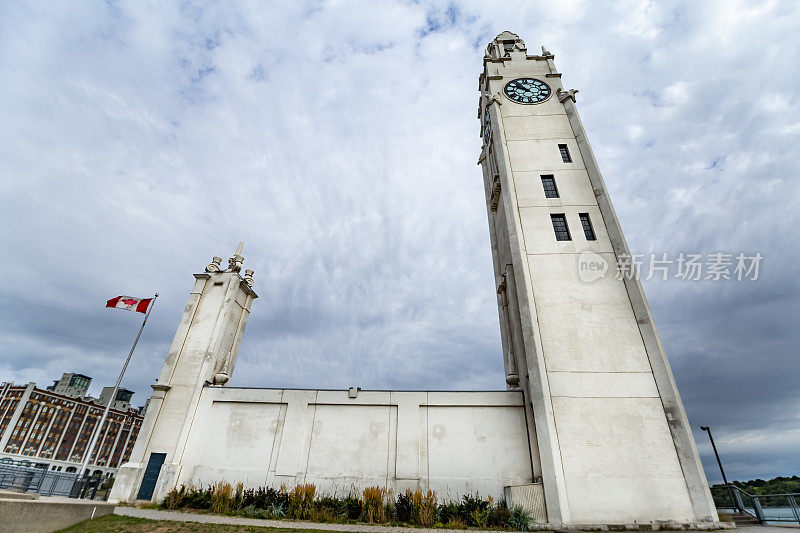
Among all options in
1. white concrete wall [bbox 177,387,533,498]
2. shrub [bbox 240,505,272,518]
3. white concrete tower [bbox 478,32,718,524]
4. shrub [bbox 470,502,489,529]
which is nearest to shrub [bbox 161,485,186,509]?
white concrete wall [bbox 177,387,533,498]

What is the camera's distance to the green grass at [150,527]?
13398 millimetres

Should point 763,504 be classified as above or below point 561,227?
below

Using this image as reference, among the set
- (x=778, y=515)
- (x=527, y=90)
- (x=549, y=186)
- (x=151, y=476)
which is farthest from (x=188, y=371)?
(x=527, y=90)

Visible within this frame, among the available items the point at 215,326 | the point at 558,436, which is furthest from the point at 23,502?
the point at 558,436

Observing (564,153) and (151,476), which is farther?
(564,153)

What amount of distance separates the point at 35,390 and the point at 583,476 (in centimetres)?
14907

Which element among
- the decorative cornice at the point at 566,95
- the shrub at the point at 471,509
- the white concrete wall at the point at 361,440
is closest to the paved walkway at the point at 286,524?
the shrub at the point at 471,509

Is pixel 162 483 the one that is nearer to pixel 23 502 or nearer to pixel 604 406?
pixel 23 502

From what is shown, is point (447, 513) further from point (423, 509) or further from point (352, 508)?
point (352, 508)

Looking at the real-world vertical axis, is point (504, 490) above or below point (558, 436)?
below

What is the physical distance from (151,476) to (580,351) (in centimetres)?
2358

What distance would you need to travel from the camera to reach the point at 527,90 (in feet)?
108

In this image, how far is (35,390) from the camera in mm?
108438

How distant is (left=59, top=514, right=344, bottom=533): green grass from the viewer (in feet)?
44.0
